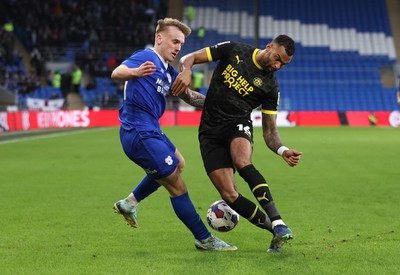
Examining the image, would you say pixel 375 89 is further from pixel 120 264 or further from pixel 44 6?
pixel 120 264

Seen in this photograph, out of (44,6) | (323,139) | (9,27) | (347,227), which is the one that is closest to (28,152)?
(323,139)

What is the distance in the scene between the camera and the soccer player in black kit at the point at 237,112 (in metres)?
6.99

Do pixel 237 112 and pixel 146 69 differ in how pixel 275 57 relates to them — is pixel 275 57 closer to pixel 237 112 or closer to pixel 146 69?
pixel 237 112

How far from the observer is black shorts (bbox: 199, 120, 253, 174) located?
716cm

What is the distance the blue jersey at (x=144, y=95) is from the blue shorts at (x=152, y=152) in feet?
0.26

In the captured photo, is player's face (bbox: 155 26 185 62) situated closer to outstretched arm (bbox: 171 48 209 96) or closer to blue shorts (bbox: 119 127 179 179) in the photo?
outstretched arm (bbox: 171 48 209 96)

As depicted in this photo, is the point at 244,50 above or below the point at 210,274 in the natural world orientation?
above

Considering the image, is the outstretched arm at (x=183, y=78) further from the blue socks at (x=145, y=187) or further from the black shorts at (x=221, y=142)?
the blue socks at (x=145, y=187)

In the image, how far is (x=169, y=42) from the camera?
273 inches

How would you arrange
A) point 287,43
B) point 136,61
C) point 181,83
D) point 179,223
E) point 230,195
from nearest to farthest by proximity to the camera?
1. point 181,83
2. point 136,61
3. point 287,43
4. point 230,195
5. point 179,223

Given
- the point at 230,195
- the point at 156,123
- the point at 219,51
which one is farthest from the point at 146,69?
the point at 230,195

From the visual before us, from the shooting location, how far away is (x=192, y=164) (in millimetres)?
16984

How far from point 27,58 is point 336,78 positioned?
61.8 ft

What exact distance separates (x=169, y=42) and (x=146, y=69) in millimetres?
519
